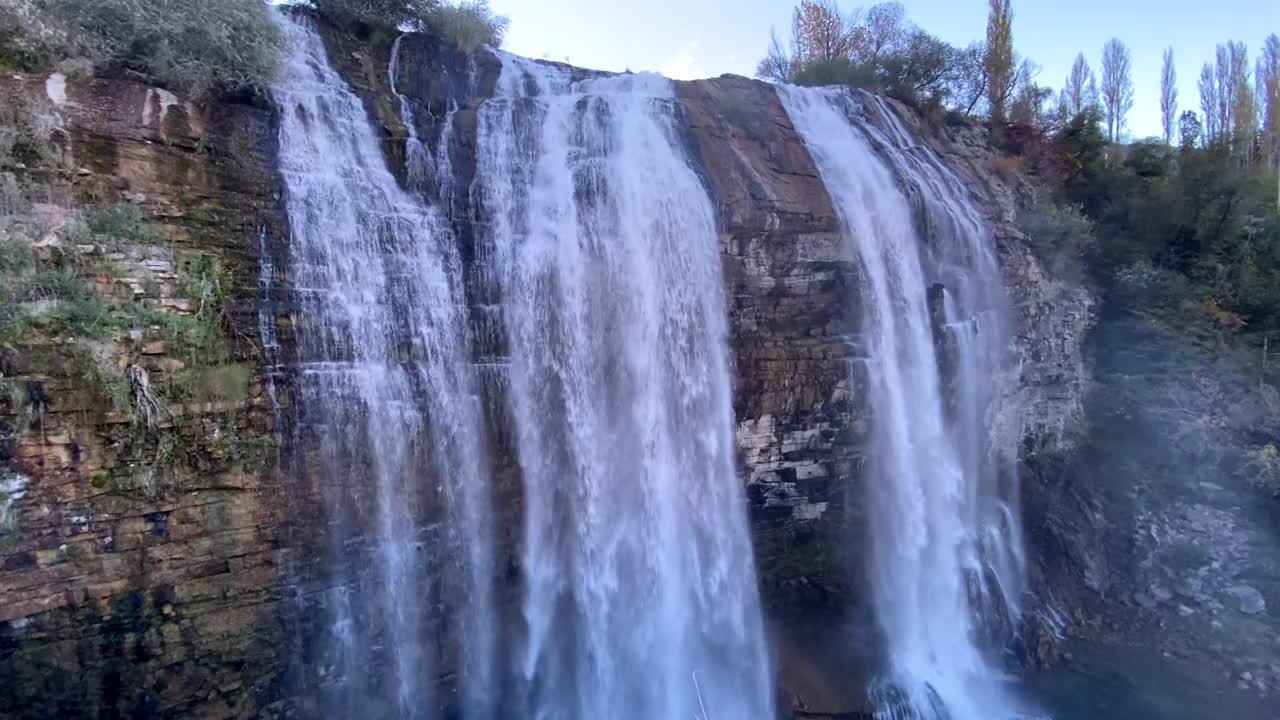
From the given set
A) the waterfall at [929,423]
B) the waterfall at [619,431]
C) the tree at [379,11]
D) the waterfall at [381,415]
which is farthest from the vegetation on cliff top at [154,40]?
the waterfall at [929,423]

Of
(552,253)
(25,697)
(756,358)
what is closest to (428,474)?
(552,253)

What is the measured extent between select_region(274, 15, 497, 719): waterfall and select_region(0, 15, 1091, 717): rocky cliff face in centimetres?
35

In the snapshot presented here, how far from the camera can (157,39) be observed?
9.62 m

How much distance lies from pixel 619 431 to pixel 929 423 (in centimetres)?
606

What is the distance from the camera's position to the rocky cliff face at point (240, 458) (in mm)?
7980

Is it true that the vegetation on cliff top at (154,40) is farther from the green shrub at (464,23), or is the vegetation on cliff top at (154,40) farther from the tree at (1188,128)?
the tree at (1188,128)

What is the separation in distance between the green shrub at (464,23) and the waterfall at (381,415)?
2.99 m

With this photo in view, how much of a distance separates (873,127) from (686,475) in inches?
372

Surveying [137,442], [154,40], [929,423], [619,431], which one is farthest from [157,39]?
[929,423]

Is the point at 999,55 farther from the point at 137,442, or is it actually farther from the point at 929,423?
the point at 137,442

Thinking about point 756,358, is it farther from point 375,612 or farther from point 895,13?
point 895,13

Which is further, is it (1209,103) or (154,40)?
(1209,103)

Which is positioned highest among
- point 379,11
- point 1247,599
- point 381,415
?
point 379,11

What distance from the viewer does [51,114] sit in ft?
28.1
